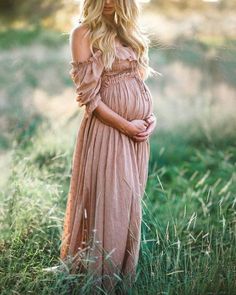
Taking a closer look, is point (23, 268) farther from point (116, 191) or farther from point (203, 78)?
point (203, 78)

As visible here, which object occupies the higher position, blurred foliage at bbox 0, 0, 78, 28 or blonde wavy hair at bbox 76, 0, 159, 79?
blurred foliage at bbox 0, 0, 78, 28

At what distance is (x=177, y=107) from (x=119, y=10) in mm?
4345

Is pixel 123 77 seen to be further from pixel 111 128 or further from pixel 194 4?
pixel 194 4

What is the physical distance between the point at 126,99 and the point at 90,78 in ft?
0.75

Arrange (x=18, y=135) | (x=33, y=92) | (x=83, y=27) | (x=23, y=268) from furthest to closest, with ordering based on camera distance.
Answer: (x=33, y=92) < (x=18, y=135) < (x=23, y=268) < (x=83, y=27)

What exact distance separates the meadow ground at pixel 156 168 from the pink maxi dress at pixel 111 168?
15 cm

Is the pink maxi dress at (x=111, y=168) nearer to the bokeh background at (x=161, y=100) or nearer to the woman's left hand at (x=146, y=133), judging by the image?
the woman's left hand at (x=146, y=133)

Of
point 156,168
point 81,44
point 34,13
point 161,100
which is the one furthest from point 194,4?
point 81,44

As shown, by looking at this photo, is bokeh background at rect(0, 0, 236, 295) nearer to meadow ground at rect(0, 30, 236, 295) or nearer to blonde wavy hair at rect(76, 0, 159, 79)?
meadow ground at rect(0, 30, 236, 295)

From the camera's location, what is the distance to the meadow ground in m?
4.18

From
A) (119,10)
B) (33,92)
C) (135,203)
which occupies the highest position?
(119,10)

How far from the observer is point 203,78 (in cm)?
868

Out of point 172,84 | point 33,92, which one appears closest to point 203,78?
point 172,84

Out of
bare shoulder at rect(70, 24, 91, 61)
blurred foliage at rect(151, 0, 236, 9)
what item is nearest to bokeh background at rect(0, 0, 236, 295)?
blurred foliage at rect(151, 0, 236, 9)
